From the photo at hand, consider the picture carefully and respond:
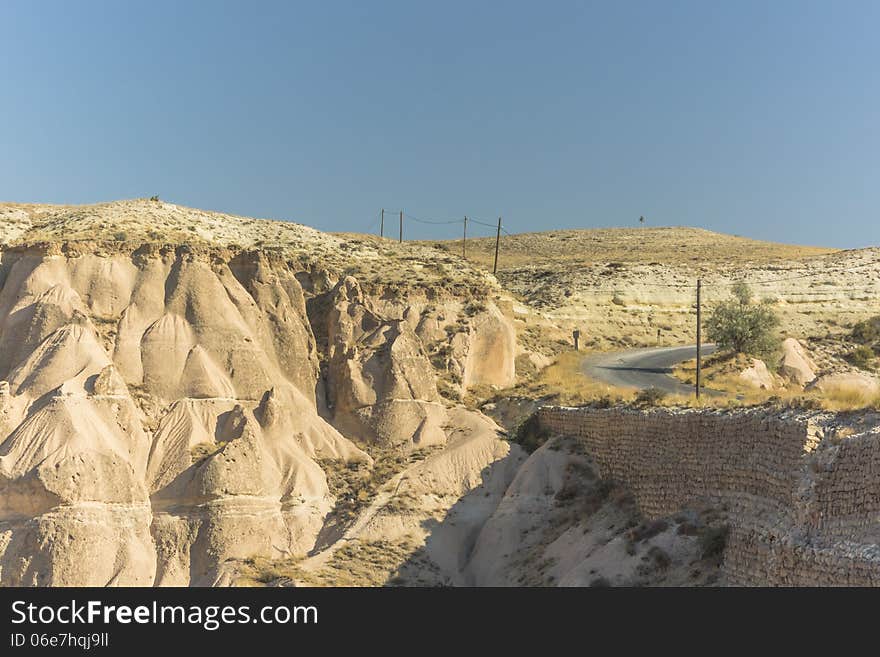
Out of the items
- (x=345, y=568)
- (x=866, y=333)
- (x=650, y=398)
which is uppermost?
(x=866, y=333)

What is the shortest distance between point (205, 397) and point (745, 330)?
23.2m

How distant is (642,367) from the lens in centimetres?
5359

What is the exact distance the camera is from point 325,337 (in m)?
46.7

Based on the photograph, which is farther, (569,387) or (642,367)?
(642,367)

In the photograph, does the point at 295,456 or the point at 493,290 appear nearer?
the point at 295,456

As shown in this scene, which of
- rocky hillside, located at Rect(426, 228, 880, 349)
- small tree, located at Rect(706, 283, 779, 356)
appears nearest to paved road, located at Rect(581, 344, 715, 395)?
small tree, located at Rect(706, 283, 779, 356)

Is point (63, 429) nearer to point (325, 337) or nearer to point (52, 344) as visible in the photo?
point (52, 344)

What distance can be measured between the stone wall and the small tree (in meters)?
19.0

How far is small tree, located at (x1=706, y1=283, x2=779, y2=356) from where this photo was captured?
54.6 m

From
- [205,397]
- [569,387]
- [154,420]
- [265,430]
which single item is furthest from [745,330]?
[154,420]

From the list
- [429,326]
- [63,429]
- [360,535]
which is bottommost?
[360,535]

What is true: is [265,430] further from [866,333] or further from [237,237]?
[866,333]
